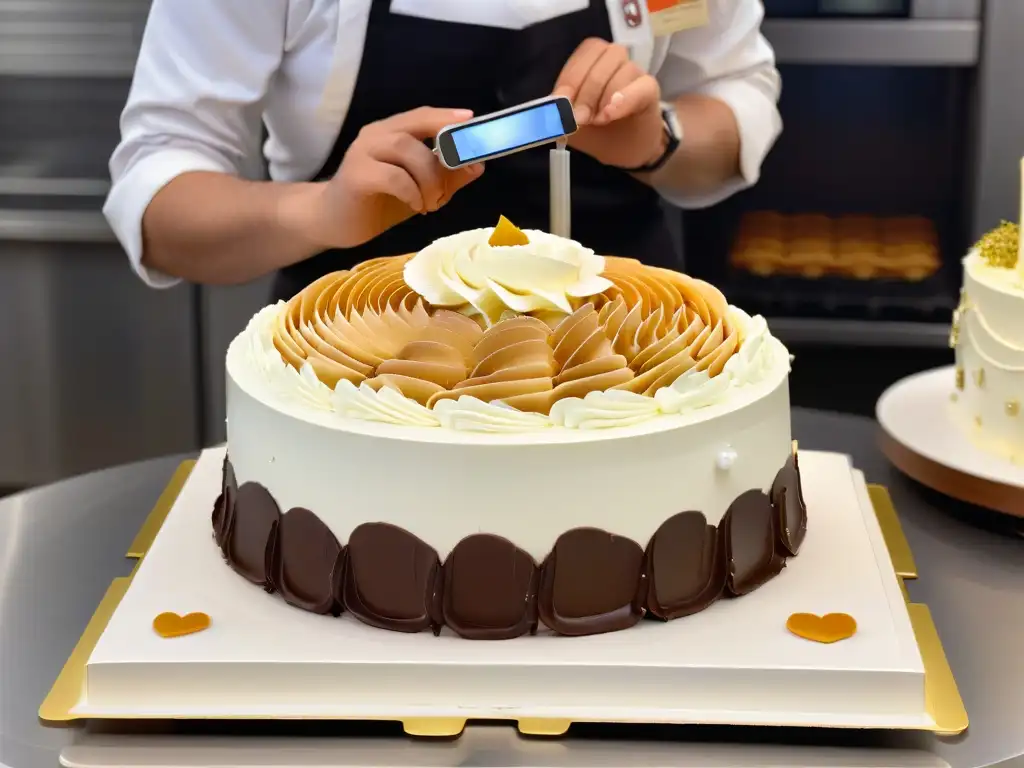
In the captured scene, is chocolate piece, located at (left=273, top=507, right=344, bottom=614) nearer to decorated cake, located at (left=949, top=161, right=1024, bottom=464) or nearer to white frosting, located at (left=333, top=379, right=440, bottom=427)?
white frosting, located at (left=333, top=379, right=440, bottom=427)

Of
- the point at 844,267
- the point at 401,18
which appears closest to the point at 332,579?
the point at 401,18

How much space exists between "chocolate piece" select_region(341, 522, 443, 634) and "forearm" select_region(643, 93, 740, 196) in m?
0.84

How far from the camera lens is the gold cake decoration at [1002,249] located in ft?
4.74

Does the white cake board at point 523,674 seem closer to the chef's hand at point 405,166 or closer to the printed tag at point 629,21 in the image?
the chef's hand at point 405,166

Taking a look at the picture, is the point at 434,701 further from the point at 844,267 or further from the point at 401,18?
the point at 844,267

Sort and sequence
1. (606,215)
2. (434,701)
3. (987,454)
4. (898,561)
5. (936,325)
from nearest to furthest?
(434,701) < (898,561) < (987,454) < (606,215) < (936,325)

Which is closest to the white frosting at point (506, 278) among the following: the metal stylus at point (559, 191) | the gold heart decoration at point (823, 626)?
the metal stylus at point (559, 191)

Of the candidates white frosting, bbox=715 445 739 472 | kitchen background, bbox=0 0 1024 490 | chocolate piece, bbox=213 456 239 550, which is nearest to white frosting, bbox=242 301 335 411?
chocolate piece, bbox=213 456 239 550

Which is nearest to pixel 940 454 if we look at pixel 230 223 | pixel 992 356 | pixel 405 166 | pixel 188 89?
pixel 992 356

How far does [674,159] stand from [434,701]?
0.95 m

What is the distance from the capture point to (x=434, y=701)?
0.97 m

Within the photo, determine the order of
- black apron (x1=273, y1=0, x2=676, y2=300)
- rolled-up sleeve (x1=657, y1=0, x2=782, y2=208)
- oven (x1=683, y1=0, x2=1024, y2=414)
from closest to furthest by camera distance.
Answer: black apron (x1=273, y1=0, x2=676, y2=300), rolled-up sleeve (x1=657, y1=0, x2=782, y2=208), oven (x1=683, y1=0, x2=1024, y2=414)

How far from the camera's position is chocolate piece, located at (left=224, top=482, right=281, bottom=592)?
43.7 inches

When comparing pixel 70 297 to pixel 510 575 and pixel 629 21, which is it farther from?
pixel 510 575
